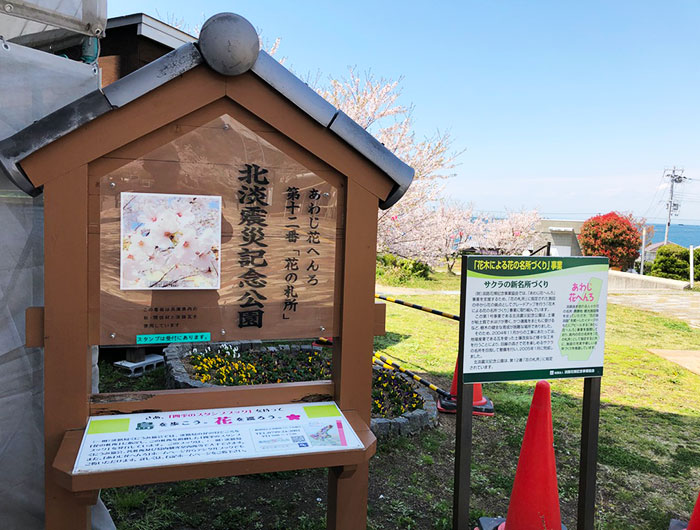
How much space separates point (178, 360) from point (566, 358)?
4.37m

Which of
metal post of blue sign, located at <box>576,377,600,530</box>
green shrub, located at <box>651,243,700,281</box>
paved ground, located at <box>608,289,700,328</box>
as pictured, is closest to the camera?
metal post of blue sign, located at <box>576,377,600,530</box>

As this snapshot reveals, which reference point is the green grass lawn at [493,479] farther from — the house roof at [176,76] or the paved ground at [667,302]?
the paved ground at [667,302]

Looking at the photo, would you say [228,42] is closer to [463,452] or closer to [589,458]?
[463,452]

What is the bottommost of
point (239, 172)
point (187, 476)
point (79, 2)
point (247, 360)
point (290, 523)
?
point (290, 523)

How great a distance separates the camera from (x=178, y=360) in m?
6.21

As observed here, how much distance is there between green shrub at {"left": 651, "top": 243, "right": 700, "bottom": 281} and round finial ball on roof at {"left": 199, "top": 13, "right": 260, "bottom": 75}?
2382 cm

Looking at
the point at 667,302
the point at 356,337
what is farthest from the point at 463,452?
the point at 667,302

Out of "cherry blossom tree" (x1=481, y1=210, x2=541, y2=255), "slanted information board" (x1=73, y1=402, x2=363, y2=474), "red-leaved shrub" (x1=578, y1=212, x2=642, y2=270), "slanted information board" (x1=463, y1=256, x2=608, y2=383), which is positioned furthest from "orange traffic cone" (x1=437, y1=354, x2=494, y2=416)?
"cherry blossom tree" (x1=481, y1=210, x2=541, y2=255)

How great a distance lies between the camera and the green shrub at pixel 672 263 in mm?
21984

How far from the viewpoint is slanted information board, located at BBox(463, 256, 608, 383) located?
3264 mm

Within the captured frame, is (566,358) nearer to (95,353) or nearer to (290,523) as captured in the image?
(290,523)

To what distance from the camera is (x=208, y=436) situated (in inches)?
98.0

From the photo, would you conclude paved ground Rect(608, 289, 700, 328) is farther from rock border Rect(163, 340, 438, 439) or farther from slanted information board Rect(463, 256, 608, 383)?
slanted information board Rect(463, 256, 608, 383)

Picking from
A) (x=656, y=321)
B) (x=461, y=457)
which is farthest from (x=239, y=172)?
(x=656, y=321)
